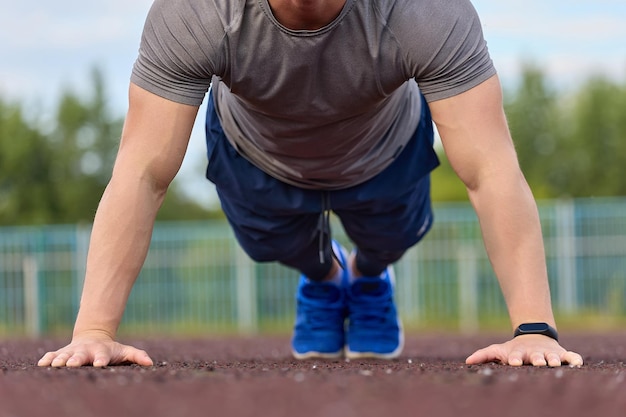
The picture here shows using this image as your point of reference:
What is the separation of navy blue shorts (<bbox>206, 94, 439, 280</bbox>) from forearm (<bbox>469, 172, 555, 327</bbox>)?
709 millimetres

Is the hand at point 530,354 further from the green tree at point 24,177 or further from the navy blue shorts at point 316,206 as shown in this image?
the green tree at point 24,177

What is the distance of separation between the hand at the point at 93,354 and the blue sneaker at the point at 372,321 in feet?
5.03

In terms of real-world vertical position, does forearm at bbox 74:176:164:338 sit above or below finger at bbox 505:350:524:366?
above

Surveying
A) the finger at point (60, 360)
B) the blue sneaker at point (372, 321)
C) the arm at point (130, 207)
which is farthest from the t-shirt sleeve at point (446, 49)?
the blue sneaker at point (372, 321)

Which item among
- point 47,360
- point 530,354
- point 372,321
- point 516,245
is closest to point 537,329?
point 530,354

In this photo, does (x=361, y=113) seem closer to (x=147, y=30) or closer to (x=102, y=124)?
(x=147, y=30)

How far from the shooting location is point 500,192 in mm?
2451

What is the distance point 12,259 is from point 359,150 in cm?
976

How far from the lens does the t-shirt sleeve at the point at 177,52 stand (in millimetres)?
2357

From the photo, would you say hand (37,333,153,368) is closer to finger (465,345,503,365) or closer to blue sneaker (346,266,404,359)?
finger (465,345,503,365)

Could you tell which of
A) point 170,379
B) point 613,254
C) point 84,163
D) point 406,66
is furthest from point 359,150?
point 84,163

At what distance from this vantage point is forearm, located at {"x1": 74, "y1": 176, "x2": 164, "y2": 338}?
2.37 m

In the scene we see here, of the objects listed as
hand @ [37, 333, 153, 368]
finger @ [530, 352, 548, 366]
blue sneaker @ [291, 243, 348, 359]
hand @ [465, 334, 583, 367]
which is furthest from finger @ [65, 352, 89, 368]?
blue sneaker @ [291, 243, 348, 359]

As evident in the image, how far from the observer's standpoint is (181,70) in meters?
2.39
